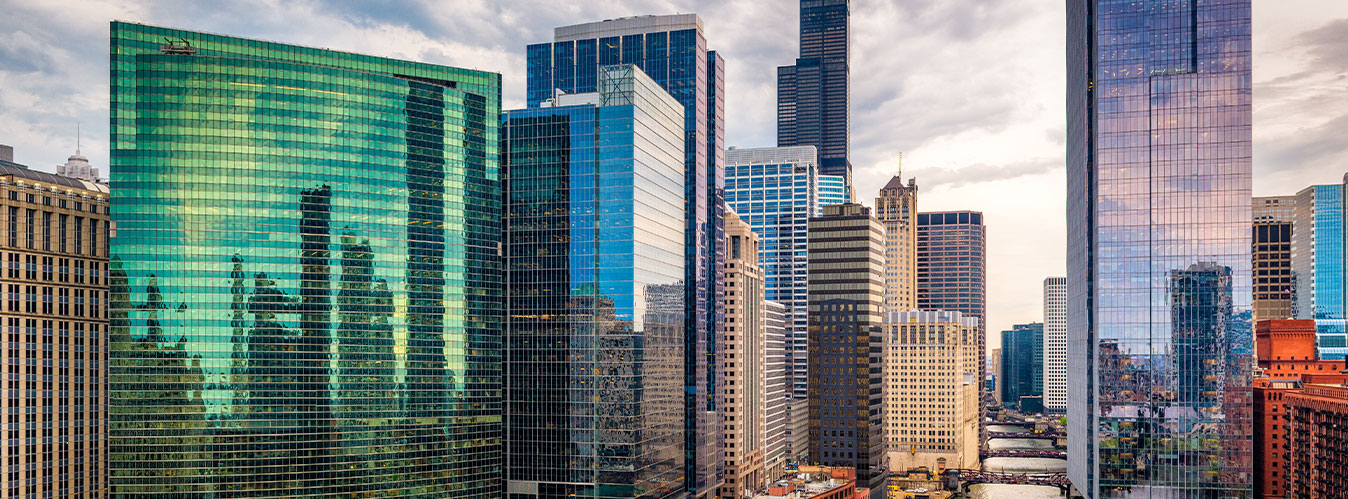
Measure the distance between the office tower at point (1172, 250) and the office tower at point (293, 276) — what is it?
10976cm

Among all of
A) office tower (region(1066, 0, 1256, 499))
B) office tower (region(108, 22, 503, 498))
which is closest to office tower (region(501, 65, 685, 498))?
office tower (region(108, 22, 503, 498))

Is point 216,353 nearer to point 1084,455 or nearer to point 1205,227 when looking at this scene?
point 1084,455

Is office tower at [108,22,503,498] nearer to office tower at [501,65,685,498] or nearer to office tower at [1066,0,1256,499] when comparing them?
office tower at [501,65,685,498]

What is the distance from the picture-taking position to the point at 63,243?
531 ft

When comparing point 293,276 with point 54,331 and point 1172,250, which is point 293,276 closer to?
point 54,331

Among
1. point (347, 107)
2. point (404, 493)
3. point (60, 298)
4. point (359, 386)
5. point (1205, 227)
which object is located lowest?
point (404, 493)

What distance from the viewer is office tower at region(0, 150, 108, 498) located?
154m

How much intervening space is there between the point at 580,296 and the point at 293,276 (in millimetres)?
50844

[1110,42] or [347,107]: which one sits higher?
[1110,42]

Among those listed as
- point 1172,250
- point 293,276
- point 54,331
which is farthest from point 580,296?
point 1172,250

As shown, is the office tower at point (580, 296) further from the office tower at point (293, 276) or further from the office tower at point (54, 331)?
the office tower at point (54, 331)

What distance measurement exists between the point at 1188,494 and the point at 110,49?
188m

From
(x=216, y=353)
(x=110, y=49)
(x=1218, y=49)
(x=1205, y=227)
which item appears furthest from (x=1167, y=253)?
(x=110, y=49)

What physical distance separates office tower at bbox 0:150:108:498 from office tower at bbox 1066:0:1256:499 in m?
167
